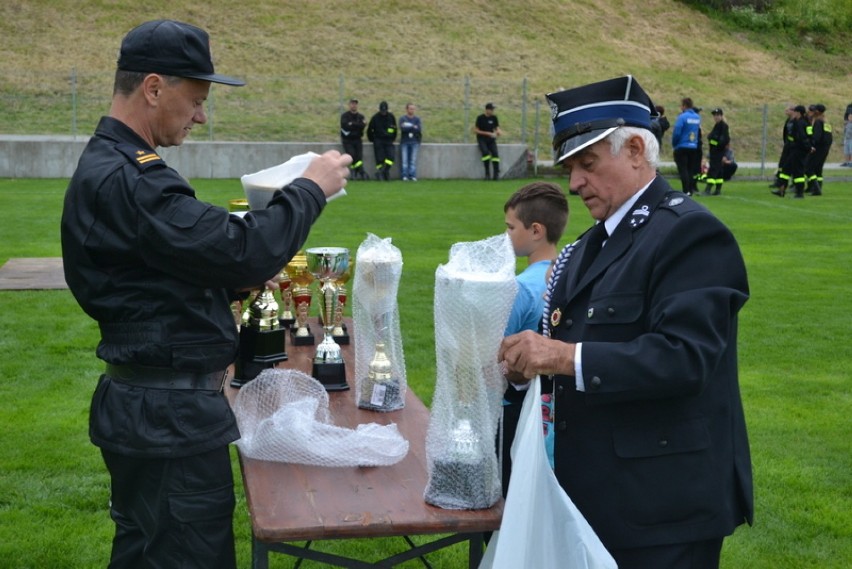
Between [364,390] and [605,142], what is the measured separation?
1404 millimetres

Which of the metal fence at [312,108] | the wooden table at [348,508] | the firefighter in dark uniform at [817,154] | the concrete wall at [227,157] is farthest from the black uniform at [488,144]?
the wooden table at [348,508]

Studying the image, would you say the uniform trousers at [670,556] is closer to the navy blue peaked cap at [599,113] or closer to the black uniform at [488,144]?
the navy blue peaked cap at [599,113]

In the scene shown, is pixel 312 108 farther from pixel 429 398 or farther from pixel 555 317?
pixel 555 317

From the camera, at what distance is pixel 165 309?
2715mm

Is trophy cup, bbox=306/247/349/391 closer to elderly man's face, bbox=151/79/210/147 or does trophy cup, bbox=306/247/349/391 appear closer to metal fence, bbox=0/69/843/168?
elderly man's face, bbox=151/79/210/147

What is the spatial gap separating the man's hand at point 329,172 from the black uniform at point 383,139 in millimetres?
24411

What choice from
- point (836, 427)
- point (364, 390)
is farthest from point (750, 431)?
point (364, 390)

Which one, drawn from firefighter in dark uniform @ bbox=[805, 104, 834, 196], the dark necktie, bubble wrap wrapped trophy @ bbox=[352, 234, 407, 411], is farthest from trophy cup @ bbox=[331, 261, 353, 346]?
firefighter in dark uniform @ bbox=[805, 104, 834, 196]

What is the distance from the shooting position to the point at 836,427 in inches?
258

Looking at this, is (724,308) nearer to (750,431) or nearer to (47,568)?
(47,568)

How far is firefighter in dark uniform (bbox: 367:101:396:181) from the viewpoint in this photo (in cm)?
2719

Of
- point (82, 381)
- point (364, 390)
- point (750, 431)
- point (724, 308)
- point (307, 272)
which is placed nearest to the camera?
point (724, 308)

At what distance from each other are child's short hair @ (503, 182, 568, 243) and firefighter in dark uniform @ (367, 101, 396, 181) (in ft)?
76.0

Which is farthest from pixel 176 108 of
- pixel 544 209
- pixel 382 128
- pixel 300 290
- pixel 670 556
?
pixel 382 128
